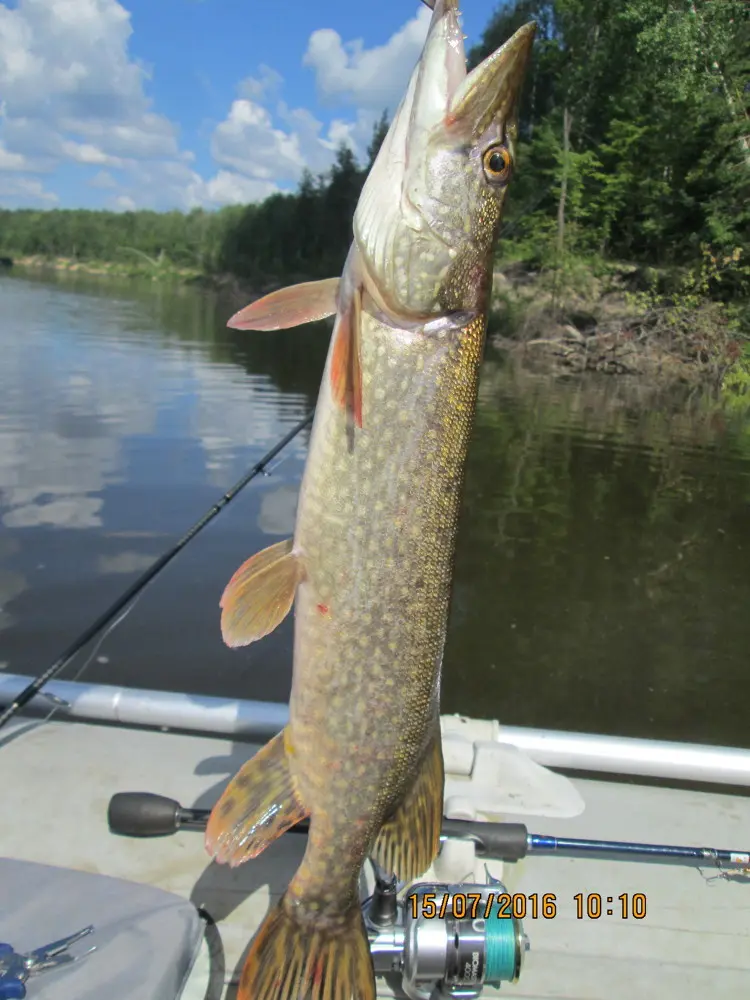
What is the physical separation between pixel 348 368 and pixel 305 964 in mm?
1374

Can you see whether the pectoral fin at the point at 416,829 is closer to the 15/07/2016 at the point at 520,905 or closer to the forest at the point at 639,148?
the 15/07/2016 at the point at 520,905

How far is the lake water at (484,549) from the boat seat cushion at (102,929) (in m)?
2.36

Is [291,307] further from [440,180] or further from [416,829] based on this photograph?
[416,829]

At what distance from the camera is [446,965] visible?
6.83 ft

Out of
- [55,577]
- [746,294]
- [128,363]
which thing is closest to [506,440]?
[55,577]

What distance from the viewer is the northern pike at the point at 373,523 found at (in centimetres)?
182

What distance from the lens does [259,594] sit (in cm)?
190

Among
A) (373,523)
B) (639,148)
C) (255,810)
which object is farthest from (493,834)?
(639,148)

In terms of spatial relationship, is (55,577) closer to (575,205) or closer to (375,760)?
(375,760)

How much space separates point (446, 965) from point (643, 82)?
33981 mm

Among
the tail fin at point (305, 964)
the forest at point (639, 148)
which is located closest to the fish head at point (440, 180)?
the tail fin at point (305, 964)
